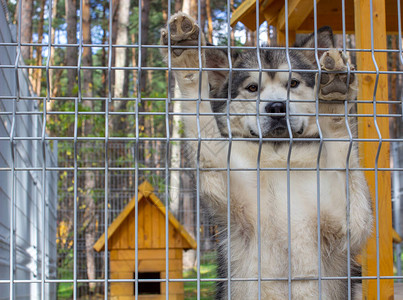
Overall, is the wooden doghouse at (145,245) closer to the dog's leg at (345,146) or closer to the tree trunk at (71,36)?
the dog's leg at (345,146)

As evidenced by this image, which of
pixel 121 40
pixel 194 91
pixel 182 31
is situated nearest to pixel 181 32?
pixel 182 31

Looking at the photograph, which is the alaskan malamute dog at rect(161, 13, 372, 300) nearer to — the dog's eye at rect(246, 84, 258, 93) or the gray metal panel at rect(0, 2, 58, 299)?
the dog's eye at rect(246, 84, 258, 93)

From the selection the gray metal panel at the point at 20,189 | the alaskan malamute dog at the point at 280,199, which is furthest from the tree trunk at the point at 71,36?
the alaskan malamute dog at the point at 280,199

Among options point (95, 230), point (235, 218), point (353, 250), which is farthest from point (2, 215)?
point (95, 230)

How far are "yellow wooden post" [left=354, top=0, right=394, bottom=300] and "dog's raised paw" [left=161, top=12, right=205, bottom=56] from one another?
1687mm

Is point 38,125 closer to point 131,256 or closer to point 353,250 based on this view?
point 131,256

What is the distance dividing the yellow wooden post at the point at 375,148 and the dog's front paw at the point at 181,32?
168cm

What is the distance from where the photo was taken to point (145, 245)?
6.86 meters

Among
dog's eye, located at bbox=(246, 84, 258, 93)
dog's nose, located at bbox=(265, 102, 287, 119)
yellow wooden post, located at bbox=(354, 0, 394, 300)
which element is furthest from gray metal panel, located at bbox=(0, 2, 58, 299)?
yellow wooden post, located at bbox=(354, 0, 394, 300)

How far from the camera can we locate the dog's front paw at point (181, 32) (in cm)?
210

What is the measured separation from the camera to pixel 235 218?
2811 mm

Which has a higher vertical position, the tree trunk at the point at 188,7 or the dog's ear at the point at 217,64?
the tree trunk at the point at 188,7

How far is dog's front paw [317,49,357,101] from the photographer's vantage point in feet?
6.97

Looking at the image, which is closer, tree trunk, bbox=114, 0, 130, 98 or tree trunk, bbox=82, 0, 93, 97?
tree trunk, bbox=82, 0, 93, 97
